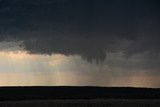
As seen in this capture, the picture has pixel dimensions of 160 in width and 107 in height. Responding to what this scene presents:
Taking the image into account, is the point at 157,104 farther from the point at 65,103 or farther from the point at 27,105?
the point at 27,105

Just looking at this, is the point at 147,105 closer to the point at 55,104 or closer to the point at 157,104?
the point at 157,104

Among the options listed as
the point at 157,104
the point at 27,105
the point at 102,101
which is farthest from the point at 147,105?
the point at 27,105

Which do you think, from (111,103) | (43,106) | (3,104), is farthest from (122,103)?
(3,104)

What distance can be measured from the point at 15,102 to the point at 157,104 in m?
20.7

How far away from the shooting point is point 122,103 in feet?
232

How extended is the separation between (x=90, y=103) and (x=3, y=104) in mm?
12526

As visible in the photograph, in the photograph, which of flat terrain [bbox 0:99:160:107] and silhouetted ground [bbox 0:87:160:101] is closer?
flat terrain [bbox 0:99:160:107]

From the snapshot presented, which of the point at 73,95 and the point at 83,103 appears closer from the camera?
the point at 83,103

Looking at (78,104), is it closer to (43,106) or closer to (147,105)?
(43,106)

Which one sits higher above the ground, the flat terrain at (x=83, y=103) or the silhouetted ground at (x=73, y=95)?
the flat terrain at (x=83, y=103)

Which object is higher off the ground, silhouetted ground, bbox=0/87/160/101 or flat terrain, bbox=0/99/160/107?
flat terrain, bbox=0/99/160/107

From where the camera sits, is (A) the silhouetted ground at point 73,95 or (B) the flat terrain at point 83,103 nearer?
(B) the flat terrain at point 83,103

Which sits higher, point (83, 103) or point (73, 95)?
point (83, 103)

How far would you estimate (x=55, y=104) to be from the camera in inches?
2724
